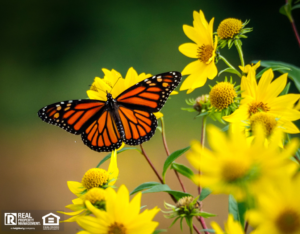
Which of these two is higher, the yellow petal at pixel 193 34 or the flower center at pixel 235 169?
the yellow petal at pixel 193 34

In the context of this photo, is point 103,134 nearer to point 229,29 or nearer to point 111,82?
point 111,82

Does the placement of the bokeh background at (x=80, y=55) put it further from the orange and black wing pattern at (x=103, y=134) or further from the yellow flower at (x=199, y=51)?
the yellow flower at (x=199, y=51)

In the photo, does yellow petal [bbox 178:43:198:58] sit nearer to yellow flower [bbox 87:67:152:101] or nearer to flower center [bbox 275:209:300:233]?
yellow flower [bbox 87:67:152:101]

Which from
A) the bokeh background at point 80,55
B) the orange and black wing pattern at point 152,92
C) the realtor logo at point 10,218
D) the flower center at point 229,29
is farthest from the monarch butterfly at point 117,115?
the bokeh background at point 80,55

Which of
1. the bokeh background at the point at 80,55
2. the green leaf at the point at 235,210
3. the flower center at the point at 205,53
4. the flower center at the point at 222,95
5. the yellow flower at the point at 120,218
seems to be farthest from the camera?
the bokeh background at the point at 80,55

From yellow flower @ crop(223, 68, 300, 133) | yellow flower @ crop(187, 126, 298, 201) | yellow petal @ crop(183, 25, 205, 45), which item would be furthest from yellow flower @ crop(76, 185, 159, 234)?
yellow petal @ crop(183, 25, 205, 45)

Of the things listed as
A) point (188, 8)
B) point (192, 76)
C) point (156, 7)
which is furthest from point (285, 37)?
point (192, 76)

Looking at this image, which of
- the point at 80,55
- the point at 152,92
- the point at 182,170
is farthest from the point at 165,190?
the point at 80,55
